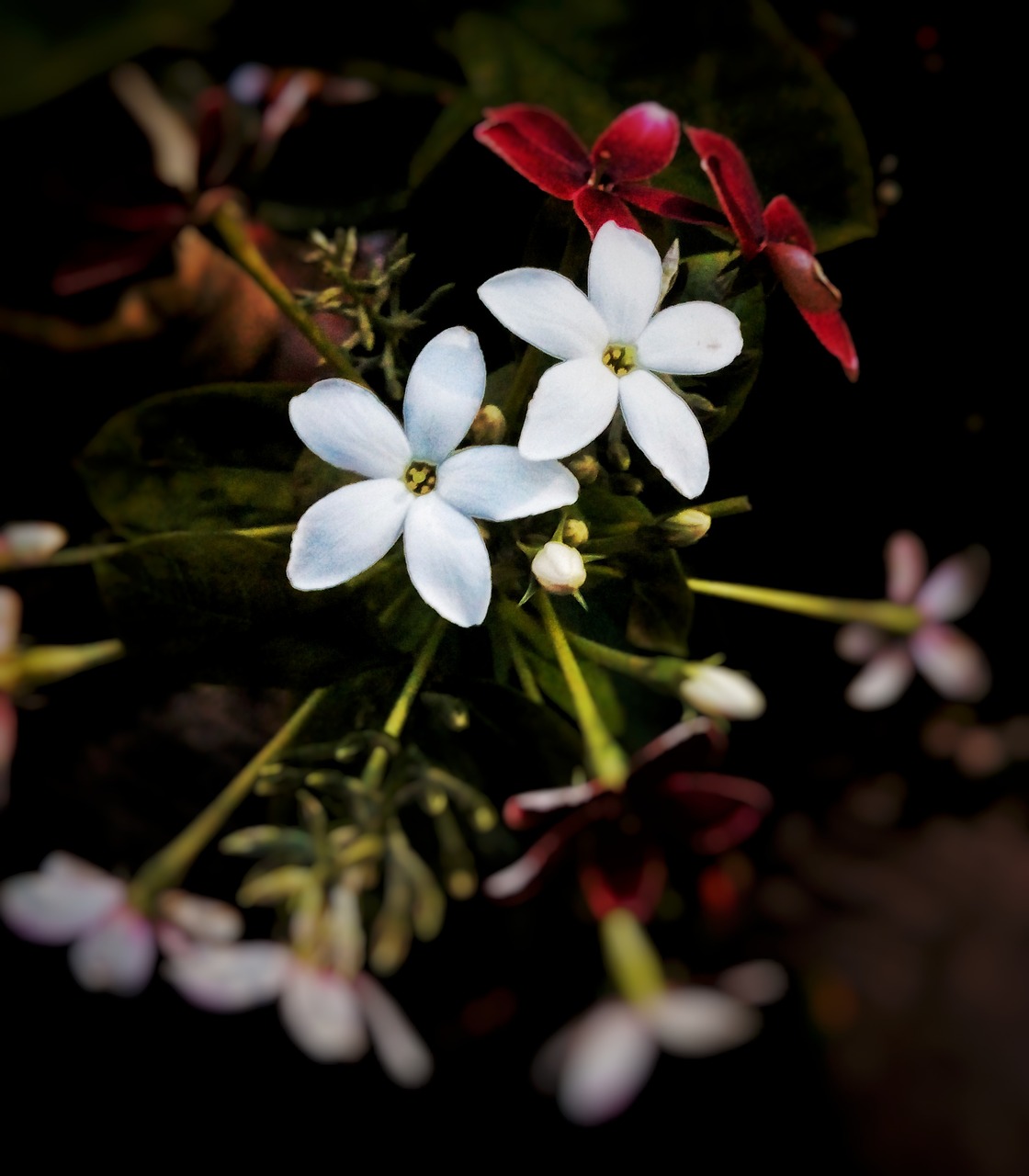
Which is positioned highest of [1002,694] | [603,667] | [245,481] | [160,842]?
[245,481]

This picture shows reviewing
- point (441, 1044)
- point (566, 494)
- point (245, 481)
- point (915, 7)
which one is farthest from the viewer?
point (441, 1044)

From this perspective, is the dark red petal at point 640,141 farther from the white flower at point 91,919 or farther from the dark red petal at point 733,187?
the white flower at point 91,919

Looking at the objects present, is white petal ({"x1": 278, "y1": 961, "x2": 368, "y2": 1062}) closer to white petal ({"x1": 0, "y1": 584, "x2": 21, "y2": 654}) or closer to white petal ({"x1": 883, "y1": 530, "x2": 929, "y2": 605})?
white petal ({"x1": 0, "y1": 584, "x2": 21, "y2": 654})

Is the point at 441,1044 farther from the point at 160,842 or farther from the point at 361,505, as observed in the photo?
the point at 361,505

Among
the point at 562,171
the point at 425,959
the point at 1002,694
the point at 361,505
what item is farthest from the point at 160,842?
the point at 1002,694

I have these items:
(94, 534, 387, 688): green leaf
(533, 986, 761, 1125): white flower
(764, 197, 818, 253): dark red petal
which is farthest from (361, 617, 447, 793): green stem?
(764, 197, 818, 253): dark red petal

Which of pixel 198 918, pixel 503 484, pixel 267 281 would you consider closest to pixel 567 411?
pixel 503 484
